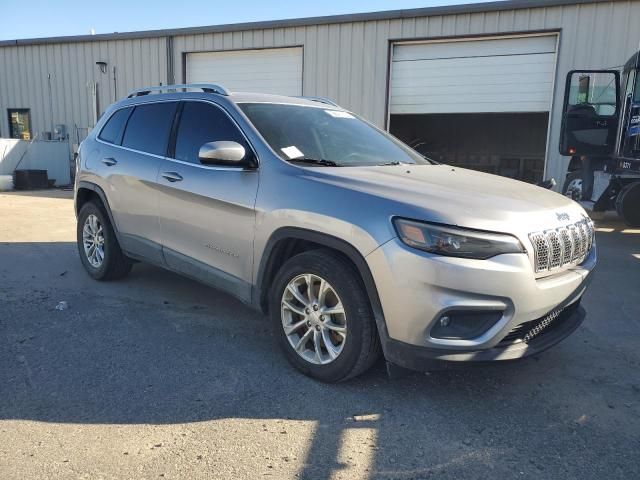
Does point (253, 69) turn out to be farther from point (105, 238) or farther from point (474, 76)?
point (105, 238)

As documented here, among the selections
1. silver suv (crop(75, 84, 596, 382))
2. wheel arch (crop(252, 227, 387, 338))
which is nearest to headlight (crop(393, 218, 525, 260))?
silver suv (crop(75, 84, 596, 382))

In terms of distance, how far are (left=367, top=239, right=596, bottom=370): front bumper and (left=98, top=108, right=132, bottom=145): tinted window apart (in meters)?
3.39

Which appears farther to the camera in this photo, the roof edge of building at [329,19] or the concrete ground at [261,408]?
the roof edge of building at [329,19]

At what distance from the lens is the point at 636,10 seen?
11742mm

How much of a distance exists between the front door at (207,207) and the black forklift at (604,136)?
7.44 meters

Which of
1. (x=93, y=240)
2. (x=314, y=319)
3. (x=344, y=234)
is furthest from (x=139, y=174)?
(x=344, y=234)

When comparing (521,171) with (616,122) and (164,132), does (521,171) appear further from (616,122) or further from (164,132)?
(164,132)

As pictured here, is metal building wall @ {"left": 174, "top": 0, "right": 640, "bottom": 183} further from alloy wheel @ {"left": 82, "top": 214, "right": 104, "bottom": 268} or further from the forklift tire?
alloy wheel @ {"left": 82, "top": 214, "right": 104, "bottom": 268}

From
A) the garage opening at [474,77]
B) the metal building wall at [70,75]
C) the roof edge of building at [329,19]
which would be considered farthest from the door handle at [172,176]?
the metal building wall at [70,75]

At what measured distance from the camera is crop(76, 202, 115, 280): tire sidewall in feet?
17.4

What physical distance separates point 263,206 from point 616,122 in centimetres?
860

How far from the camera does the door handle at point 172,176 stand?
4.20 metres

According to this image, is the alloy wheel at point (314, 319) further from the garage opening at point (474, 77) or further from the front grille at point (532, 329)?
the garage opening at point (474, 77)

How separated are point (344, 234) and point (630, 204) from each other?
8007 mm
